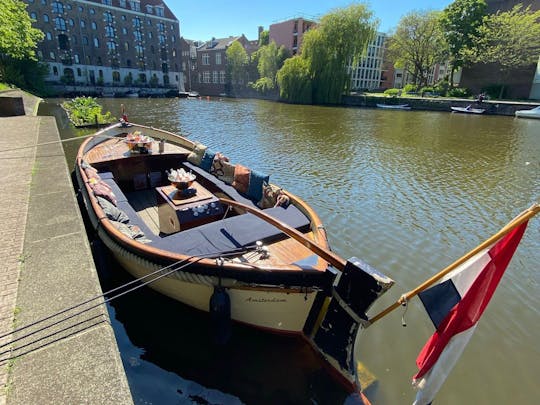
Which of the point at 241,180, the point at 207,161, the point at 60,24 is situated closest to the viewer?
the point at 241,180

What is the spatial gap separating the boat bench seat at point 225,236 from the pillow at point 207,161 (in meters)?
3.37

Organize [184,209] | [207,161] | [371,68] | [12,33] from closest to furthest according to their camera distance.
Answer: [184,209] → [207,161] → [12,33] → [371,68]

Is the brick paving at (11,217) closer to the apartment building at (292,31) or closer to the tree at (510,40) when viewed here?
the tree at (510,40)

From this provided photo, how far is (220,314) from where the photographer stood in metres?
4.20

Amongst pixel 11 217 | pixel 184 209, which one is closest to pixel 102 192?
pixel 11 217

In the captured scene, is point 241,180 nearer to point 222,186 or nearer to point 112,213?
point 222,186

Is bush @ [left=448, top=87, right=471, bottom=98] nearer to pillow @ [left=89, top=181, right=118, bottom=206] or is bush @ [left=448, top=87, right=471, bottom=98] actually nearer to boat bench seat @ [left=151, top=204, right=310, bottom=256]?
boat bench seat @ [left=151, top=204, right=310, bottom=256]

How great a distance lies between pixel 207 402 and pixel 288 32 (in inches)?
2789

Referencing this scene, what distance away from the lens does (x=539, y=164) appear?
610 inches

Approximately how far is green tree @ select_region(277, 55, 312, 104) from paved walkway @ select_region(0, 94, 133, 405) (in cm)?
4160

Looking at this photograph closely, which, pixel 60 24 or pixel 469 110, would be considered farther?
pixel 60 24

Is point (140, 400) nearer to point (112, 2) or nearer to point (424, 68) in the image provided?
point (424, 68)

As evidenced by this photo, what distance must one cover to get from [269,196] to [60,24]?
68.0 meters

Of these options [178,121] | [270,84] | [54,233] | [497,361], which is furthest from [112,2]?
[497,361]
